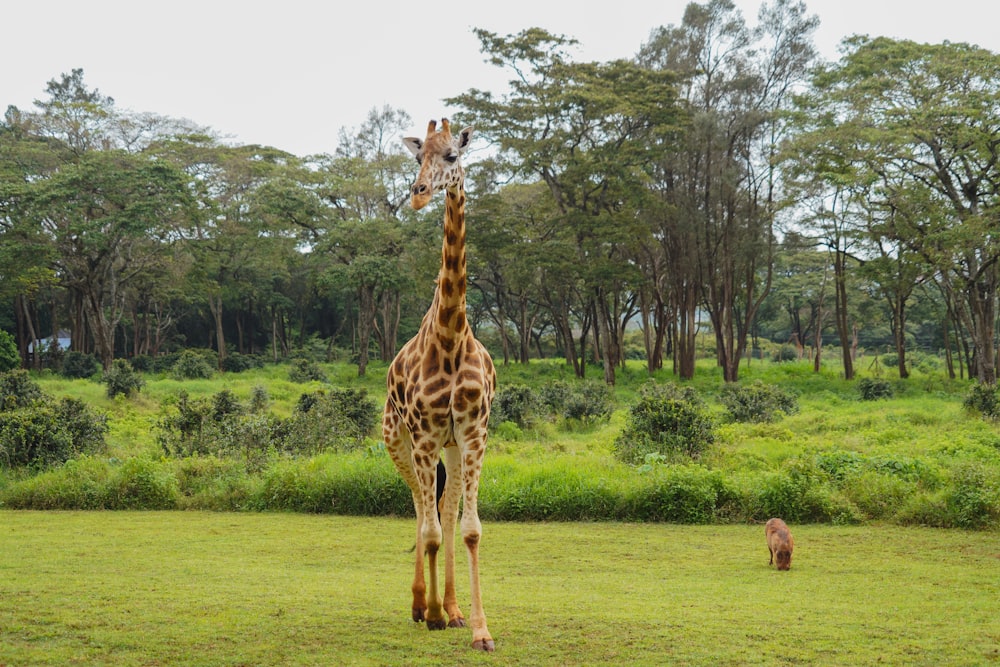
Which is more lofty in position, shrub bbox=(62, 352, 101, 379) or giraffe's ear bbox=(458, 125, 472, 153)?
giraffe's ear bbox=(458, 125, 472, 153)

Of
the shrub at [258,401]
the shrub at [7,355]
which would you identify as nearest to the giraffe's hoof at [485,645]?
the shrub at [258,401]

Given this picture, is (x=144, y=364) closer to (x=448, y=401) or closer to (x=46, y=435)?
(x=46, y=435)

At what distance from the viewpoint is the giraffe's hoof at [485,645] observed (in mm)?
5422

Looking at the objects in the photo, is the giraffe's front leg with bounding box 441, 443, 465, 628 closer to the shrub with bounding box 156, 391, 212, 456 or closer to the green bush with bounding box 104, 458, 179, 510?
the green bush with bounding box 104, 458, 179, 510

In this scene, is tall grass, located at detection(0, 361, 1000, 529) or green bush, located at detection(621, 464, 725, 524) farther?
green bush, located at detection(621, 464, 725, 524)

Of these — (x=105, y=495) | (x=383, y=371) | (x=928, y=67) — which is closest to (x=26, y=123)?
(x=383, y=371)

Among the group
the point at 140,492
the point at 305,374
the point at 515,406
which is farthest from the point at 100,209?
the point at 140,492

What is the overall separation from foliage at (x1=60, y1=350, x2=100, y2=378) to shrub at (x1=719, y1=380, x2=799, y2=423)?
23924 millimetres

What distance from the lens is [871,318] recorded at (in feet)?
159

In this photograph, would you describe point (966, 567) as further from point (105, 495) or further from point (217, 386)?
point (217, 386)

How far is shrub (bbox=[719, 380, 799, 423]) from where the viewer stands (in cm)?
2062

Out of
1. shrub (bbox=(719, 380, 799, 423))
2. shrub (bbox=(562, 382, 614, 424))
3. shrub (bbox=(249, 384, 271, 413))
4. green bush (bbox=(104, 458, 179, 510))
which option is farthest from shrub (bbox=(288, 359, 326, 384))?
green bush (bbox=(104, 458, 179, 510))

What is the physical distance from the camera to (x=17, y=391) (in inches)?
739

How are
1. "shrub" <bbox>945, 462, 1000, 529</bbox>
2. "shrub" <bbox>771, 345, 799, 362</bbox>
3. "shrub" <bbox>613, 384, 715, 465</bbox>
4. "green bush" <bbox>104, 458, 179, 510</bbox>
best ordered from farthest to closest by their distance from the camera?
"shrub" <bbox>771, 345, 799, 362</bbox>, "shrub" <bbox>613, 384, 715, 465</bbox>, "green bush" <bbox>104, 458, 179, 510</bbox>, "shrub" <bbox>945, 462, 1000, 529</bbox>
